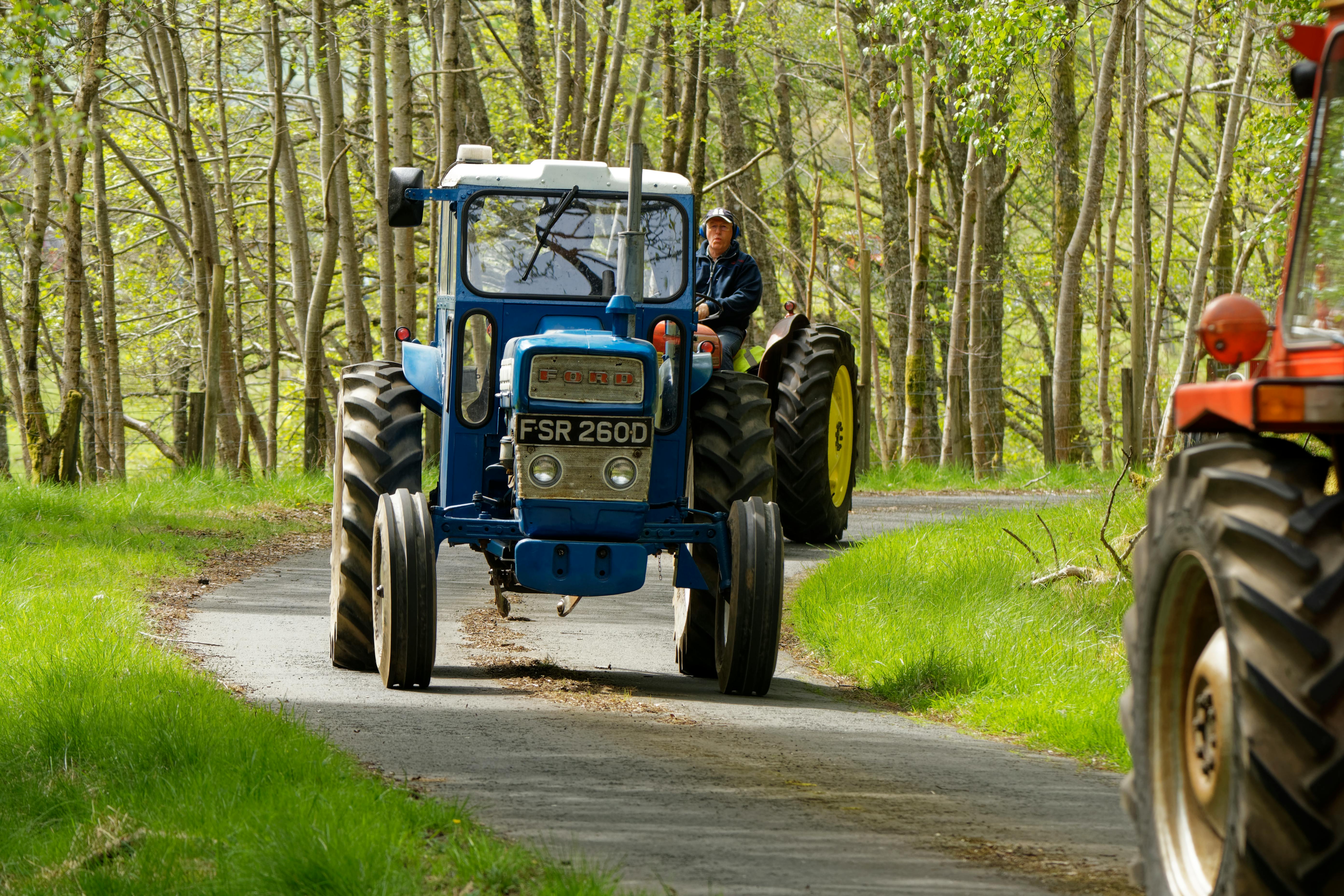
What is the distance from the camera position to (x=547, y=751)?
6340 millimetres

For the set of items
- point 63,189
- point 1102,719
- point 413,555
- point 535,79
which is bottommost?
point 1102,719

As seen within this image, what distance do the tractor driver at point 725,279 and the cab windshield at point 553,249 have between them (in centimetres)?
292

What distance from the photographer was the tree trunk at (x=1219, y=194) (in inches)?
787

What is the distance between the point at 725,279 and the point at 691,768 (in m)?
6.32

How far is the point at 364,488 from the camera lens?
8.38 metres

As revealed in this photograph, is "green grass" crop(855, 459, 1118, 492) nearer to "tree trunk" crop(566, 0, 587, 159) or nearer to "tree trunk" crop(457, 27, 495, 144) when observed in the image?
"tree trunk" crop(566, 0, 587, 159)

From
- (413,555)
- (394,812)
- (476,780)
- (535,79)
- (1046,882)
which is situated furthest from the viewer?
(535,79)

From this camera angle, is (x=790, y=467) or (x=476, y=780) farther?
(x=790, y=467)

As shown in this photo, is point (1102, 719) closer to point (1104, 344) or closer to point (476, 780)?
point (476, 780)

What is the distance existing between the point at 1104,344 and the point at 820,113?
13.3 m

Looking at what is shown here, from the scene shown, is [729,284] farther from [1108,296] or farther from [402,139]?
[1108,296]

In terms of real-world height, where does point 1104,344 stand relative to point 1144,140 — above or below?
below

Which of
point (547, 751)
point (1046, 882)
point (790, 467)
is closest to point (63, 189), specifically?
point (790, 467)

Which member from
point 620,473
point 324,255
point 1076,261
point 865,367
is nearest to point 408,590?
point 620,473
